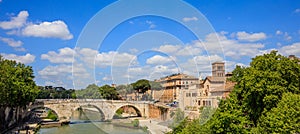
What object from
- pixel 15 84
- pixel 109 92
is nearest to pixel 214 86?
pixel 15 84

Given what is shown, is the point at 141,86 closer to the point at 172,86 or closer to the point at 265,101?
the point at 172,86

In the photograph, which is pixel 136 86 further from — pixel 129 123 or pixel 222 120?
pixel 222 120

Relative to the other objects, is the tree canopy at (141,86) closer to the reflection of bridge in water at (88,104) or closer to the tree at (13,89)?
the reflection of bridge in water at (88,104)

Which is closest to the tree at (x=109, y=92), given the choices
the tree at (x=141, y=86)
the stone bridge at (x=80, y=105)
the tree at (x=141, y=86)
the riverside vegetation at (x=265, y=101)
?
the tree at (x=141, y=86)

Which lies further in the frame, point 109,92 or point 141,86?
point 109,92

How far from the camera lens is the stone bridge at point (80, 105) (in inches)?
1328

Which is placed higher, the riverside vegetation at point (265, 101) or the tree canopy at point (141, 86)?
the tree canopy at point (141, 86)

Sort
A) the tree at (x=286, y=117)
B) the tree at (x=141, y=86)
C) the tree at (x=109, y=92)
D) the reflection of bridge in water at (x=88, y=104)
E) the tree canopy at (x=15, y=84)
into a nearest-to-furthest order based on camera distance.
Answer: the tree at (x=286, y=117), the tree canopy at (x=15, y=84), the reflection of bridge in water at (x=88, y=104), the tree at (x=141, y=86), the tree at (x=109, y=92)

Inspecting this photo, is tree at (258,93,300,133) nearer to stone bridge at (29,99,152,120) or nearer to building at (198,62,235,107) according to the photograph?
building at (198,62,235,107)

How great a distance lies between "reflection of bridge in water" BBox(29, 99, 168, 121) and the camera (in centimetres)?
3371

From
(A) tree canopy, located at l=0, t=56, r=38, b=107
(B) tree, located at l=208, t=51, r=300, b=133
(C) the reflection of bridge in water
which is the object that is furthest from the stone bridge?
(B) tree, located at l=208, t=51, r=300, b=133

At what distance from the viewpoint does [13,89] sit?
21.1 metres

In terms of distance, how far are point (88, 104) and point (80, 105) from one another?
120 cm

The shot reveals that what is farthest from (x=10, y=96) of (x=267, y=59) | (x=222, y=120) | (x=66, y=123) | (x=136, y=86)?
(x=136, y=86)
